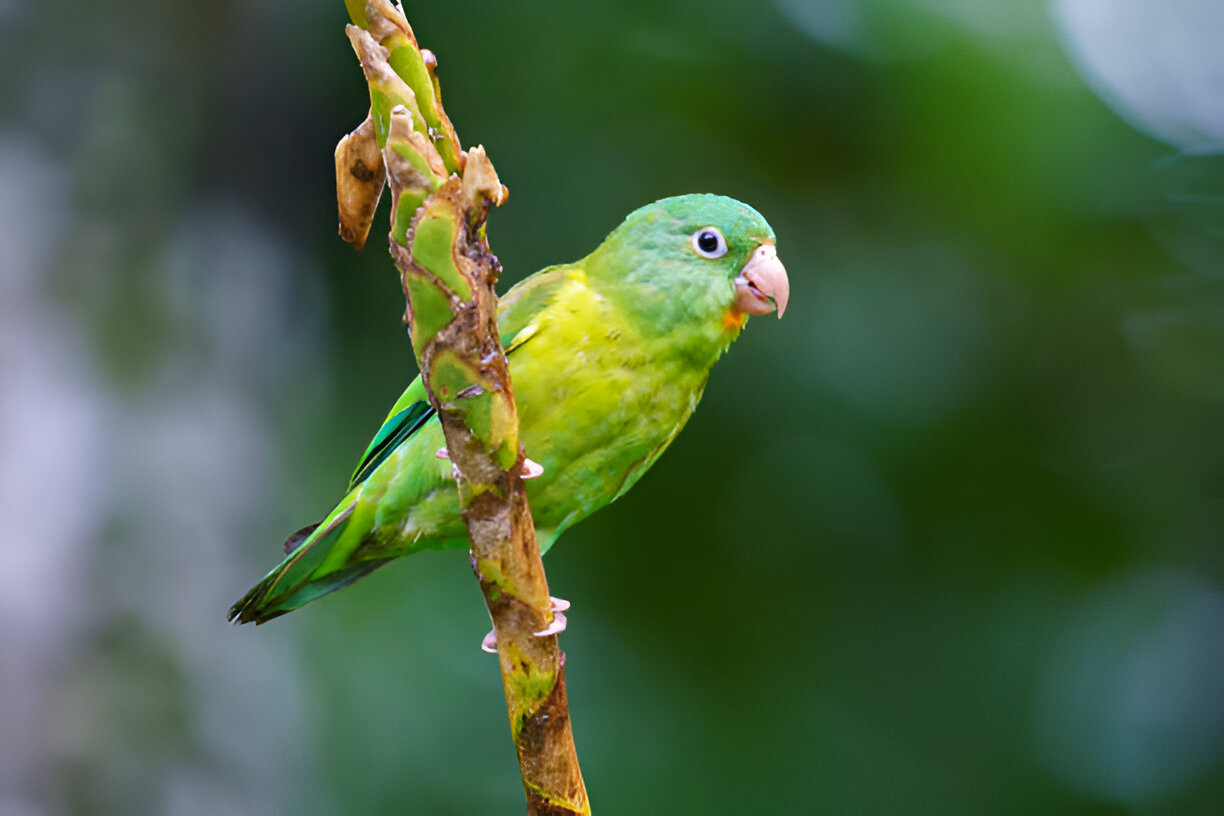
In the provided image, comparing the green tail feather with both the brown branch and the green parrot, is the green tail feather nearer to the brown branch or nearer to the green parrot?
the green parrot

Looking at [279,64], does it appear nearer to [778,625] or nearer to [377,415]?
[377,415]

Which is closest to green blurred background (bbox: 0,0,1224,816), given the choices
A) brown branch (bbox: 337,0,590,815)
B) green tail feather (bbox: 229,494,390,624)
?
green tail feather (bbox: 229,494,390,624)

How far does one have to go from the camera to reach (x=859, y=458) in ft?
13.3

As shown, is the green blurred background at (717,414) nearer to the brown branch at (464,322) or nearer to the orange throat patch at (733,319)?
the orange throat patch at (733,319)

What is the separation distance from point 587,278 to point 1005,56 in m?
2.76

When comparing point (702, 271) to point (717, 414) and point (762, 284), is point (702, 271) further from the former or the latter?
point (717, 414)

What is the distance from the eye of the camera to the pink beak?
1.87 meters

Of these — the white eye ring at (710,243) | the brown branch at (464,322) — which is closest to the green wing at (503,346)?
the white eye ring at (710,243)

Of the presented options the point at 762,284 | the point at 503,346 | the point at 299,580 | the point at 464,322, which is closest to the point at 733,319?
the point at 762,284

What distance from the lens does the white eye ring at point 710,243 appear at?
1.92 metres

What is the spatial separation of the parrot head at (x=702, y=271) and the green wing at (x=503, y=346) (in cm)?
16

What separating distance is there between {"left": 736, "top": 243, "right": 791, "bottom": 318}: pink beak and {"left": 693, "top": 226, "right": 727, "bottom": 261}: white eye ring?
0.19 feet

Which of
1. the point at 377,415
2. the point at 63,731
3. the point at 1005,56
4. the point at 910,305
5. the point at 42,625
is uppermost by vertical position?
the point at 1005,56

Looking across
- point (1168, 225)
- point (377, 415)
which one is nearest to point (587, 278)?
point (377, 415)
